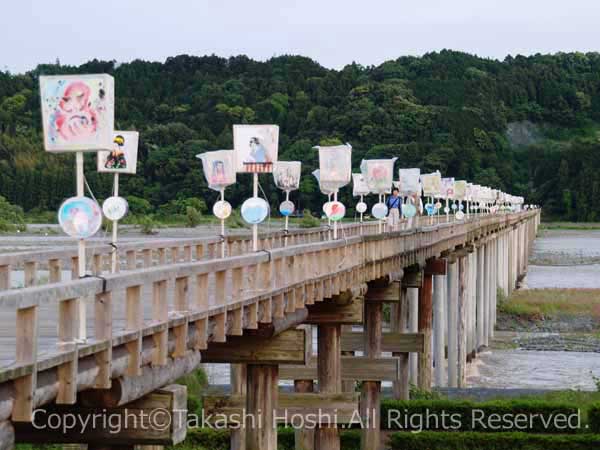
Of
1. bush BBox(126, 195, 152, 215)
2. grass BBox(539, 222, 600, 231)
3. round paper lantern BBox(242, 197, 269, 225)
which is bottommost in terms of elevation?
grass BBox(539, 222, 600, 231)

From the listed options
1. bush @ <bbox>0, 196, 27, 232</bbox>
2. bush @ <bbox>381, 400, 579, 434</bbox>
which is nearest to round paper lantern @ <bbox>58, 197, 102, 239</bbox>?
bush @ <bbox>381, 400, 579, 434</bbox>

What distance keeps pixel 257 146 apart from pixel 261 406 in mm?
3230

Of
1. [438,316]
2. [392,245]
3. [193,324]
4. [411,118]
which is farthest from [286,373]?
[411,118]

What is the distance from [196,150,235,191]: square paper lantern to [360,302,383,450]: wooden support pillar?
6796 mm

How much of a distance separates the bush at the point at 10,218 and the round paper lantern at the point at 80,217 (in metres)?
92.3

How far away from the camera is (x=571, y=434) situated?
2912 centimetres

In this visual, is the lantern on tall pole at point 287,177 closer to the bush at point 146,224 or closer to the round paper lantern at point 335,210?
the round paper lantern at point 335,210

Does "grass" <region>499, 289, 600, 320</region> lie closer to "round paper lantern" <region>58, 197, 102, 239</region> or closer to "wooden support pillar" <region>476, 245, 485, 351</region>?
"wooden support pillar" <region>476, 245, 485, 351</region>

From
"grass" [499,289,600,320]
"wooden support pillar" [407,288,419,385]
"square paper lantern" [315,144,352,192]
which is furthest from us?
"grass" [499,289,600,320]

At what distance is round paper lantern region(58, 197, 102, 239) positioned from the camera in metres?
10.5

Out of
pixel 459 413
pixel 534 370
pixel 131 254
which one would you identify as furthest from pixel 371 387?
pixel 534 370

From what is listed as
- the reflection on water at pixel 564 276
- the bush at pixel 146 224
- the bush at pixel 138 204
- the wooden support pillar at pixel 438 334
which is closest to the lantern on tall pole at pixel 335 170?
the wooden support pillar at pixel 438 334

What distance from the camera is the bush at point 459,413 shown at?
1169 inches

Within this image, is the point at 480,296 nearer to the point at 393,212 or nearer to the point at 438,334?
the point at 438,334
